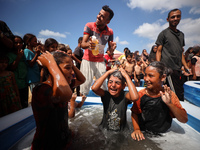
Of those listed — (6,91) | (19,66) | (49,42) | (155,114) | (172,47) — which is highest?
(49,42)

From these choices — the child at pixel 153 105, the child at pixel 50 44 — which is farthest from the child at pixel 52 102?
the child at pixel 50 44

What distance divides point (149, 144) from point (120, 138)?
505mm

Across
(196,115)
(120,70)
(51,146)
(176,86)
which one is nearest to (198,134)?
(196,115)

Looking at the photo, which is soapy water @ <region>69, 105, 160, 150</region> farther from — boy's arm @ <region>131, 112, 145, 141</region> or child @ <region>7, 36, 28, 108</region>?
child @ <region>7, 36, 28, 108</region>

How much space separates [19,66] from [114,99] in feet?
8.88

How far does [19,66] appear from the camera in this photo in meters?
2.87

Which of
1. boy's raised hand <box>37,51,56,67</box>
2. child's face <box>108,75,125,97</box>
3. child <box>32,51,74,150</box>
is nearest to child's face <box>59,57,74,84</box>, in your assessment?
child <box>32,51,74,150</box>

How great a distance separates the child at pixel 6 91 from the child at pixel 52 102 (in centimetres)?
166

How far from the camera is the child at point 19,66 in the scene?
2662 mm

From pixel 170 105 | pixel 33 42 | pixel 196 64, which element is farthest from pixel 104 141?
pixel 196 64

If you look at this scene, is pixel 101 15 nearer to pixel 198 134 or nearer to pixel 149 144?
pixel 149 144

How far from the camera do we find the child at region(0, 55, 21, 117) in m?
2.26

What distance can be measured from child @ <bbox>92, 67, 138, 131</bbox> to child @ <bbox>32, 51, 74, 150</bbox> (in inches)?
28.3

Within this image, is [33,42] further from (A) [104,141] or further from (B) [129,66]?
(B) [129,66]
